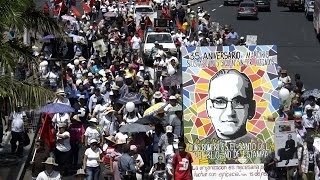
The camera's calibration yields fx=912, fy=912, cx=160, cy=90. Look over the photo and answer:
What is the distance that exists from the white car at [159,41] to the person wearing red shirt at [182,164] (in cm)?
2110

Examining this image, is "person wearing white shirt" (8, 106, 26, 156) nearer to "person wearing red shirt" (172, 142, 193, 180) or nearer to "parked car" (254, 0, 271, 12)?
"person wearing red shirt" (172, 142, 193, 180)

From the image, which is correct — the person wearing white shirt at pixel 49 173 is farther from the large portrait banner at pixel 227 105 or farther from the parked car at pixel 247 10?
the parked car at pixel 247 10

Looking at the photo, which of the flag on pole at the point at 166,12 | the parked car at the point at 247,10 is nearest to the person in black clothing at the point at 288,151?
the flag on pole at the point at 166,12

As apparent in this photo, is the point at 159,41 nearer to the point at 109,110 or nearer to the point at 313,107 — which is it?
the point at 109,110

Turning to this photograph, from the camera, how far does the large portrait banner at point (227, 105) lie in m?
17.8

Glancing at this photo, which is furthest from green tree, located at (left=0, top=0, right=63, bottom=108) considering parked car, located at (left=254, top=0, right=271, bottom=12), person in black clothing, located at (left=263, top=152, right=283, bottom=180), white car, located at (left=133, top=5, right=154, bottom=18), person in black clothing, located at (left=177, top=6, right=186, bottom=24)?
parked car, located at (left=254, top=0, right=271, bottom=12)

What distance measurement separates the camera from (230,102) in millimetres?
17797

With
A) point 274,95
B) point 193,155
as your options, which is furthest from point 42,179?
point 274,95

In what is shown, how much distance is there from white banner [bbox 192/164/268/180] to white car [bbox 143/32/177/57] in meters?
20.4

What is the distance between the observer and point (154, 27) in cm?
4272

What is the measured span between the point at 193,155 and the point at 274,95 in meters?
1.97

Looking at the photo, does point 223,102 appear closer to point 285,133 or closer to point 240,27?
point 285,133

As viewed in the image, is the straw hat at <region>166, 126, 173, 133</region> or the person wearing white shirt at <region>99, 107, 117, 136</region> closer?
the straw hat at <region>166, 126, 173, 133</region>

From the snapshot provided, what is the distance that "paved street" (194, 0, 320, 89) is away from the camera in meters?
38.0
